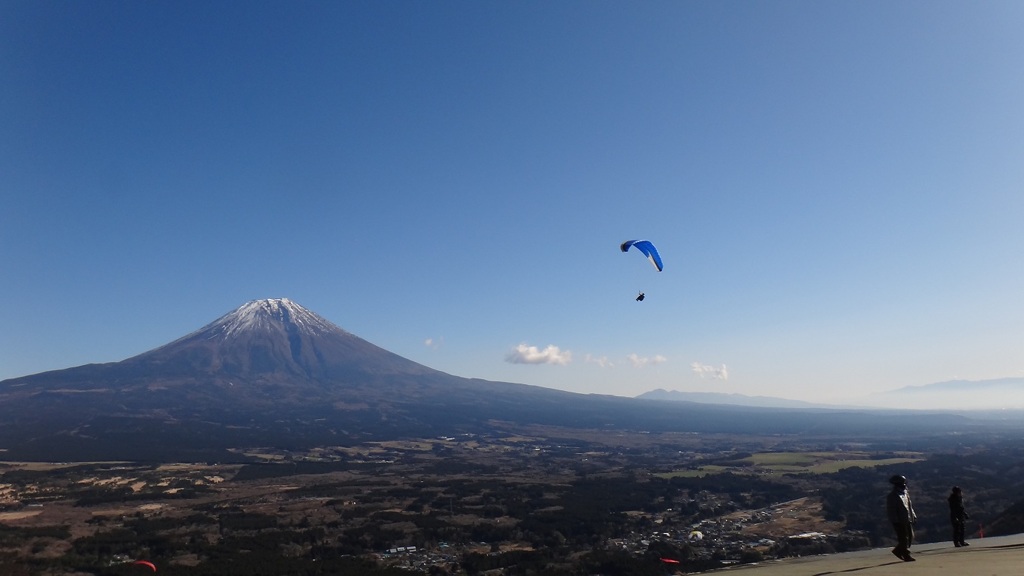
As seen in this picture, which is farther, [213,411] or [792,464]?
[213,411]

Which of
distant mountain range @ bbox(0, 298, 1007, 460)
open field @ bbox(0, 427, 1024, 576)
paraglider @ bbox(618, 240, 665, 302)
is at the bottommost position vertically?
open field @ bbox(0, 427, 1024, 576)

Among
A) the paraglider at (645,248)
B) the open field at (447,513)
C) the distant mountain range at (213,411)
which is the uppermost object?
the paraglider at (645,248)

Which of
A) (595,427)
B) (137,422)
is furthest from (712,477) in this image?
(137,422)

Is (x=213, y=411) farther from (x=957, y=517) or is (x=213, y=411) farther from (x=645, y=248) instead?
(x=957, y=517)

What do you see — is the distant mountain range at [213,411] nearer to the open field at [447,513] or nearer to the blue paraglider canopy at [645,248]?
the open field at [447,513]

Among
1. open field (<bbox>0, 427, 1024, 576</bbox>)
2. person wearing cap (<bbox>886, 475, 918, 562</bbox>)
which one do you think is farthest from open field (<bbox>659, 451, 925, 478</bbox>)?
person wearing cap (<bbox>886, 475, 918, 562</bbox>)

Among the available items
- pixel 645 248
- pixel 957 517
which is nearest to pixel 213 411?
pixel 645 248

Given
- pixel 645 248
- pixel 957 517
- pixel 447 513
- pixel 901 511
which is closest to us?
pixel 901 511

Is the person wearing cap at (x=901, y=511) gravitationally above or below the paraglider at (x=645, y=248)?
below

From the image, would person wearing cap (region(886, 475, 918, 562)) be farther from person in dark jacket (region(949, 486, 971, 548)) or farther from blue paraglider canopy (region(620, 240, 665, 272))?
blue paraglider canopy (region(620, 240, 665, 272))

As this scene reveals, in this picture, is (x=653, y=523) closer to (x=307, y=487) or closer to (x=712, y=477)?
(x=712, y=477)

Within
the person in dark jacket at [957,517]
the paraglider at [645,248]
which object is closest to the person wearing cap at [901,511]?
the person in dark jacket at [957,517]
